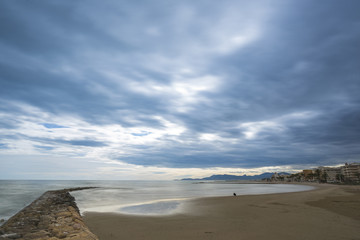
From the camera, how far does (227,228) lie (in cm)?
1152

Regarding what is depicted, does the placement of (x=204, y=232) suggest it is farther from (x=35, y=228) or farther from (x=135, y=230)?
(x=35, y=228)

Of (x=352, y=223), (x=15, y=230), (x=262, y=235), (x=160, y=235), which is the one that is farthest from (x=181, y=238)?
(x=352, y=223)

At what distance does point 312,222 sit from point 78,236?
13.5 meters

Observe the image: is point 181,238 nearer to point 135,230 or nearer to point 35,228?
point 135,230

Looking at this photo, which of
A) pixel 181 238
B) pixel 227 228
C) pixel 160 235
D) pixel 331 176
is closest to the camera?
pixel 181 238

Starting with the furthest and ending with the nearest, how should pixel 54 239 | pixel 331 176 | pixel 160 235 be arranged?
pixel 331 176 → pixel 160 235 → pixel 54 239

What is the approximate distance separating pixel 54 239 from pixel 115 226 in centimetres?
479

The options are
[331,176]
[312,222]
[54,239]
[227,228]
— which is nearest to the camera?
[54,239]

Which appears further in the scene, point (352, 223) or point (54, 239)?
point (352, 223)

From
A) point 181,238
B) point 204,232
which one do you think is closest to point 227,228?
point 204,232

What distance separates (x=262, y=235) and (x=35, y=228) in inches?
469

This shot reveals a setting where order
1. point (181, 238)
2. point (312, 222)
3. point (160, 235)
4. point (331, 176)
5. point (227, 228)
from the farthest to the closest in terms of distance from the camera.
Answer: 1. point (331, 176)
2. point (312, 222)
3. point (227, 228)
4. point (160, 235)
5. point (181, 238)

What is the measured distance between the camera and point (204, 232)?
10750 mm

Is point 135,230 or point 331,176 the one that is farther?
point 331,176
